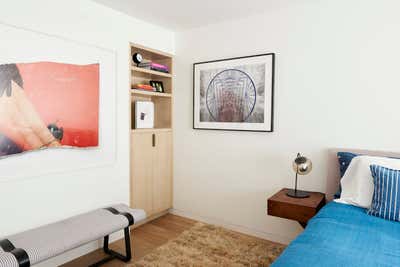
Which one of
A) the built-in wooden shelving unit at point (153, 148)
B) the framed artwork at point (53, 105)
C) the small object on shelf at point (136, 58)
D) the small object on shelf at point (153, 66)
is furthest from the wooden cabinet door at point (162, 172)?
the small object on shelf at point (136, 58)

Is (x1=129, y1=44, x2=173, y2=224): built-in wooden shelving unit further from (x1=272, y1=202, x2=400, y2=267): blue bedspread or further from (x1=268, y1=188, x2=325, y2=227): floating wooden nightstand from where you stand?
(x1=272, y1=202, x2=400, y2=267): blue bedspread

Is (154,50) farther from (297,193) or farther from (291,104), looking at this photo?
(297,193)

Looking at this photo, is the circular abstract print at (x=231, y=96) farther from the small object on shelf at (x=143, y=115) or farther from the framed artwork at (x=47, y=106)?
the framed artwork at (x=47, y=106)

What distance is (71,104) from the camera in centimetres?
251

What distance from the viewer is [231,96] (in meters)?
3.18

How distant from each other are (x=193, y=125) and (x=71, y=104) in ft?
4.88

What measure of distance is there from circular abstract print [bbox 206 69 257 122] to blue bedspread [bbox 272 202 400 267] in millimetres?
1446

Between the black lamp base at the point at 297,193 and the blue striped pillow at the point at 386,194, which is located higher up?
the blue striped pillow at the point at 386,194

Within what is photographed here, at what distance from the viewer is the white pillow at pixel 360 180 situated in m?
2.12

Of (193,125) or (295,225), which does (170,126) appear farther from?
(295,225)

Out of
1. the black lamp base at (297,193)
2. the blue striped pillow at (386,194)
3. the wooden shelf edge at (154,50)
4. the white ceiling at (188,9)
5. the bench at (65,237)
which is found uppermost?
the white ceiling at (188,9)

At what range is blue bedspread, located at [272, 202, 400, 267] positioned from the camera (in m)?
1.34

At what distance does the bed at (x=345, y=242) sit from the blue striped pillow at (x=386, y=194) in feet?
0.17

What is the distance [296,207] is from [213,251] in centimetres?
94
